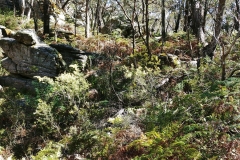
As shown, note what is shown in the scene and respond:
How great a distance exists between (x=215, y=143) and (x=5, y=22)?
1565 centimetres

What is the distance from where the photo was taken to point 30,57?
391 inches

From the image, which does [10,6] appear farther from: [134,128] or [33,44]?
[134,128]

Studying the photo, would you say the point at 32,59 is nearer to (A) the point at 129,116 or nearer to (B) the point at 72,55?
(B) the point at 72,55

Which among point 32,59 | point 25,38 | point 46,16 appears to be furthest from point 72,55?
point 46,16

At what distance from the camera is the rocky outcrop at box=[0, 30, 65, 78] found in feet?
32.2

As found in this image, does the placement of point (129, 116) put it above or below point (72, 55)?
below

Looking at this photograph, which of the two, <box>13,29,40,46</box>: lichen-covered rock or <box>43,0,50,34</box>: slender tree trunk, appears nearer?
<box>13,29,40,46</box>: lichen-covered rock

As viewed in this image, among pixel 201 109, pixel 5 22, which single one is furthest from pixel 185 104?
pixel 5 22

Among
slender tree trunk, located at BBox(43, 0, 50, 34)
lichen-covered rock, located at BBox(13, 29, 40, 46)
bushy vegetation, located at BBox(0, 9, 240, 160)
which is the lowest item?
bushy vegetation, located at BBox(0, 9, 240, 160)

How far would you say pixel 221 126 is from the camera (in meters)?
4.09

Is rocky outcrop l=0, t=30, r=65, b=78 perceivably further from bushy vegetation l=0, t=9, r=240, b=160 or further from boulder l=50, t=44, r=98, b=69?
bushy vegetation l=0, t=9, r=240, b=160

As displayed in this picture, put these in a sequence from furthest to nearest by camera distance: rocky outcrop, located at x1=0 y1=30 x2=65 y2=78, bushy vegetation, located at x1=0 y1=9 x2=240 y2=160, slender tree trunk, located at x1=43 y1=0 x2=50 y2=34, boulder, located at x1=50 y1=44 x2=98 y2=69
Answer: slender tree trunk, located at x1=43 y1=0 x2=50 y2=34 < boulder, located at x1=50 y1=44 x2=98 y2=69 < rocky outcrop, located at x1=0 y1=30 x2=65 y2=78 < bushy vegetation, located at x1=0 y1=9 x2=240 y2=160

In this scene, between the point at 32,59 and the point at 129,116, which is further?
the point at 32,59

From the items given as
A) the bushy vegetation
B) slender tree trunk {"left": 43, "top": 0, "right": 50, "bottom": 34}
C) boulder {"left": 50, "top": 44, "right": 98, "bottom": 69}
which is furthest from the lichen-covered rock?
slender tree trunk {"left": 43, "top": 0, "right": 50, "bottom": 34}
